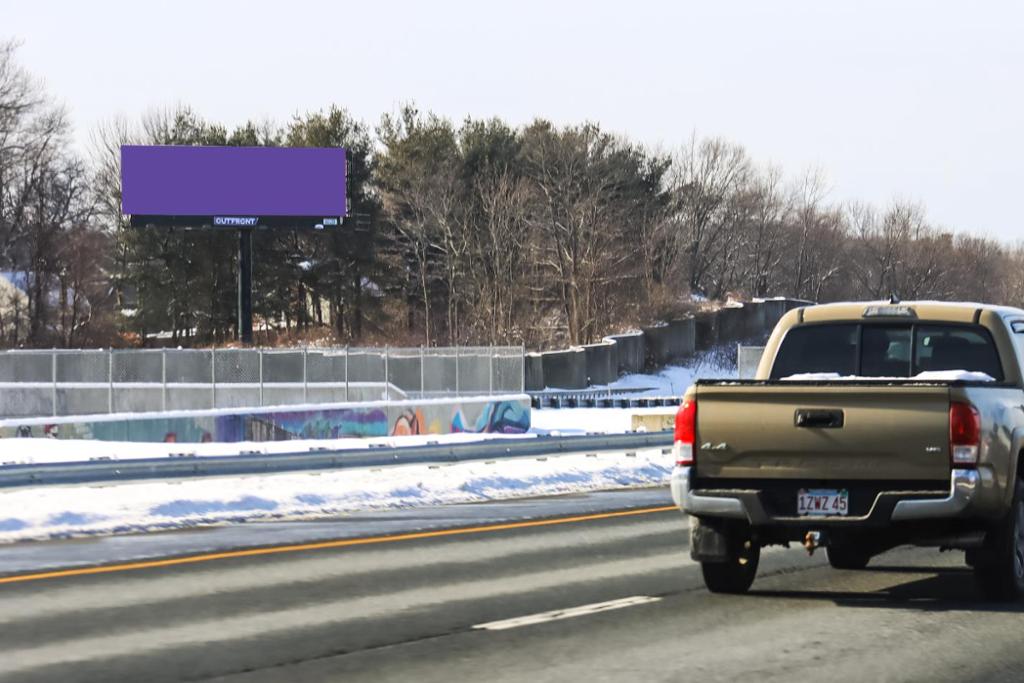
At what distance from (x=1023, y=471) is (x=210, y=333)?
7432 centimetres

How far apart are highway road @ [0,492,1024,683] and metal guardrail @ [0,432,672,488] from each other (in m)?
6.45

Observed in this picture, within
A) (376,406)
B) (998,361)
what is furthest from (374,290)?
(998,361)

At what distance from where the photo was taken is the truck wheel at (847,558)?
1323 cm

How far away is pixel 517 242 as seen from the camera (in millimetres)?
86000

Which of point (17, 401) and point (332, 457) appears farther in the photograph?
point (17, 401)

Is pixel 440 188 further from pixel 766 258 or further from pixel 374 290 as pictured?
pixel 766 258

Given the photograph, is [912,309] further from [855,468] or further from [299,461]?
[299,461]

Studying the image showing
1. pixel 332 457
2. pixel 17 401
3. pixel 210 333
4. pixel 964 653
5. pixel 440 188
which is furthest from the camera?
pixel 440 188

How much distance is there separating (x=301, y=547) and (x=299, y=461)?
8522 mm

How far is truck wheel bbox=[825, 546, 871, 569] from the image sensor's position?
13.2m

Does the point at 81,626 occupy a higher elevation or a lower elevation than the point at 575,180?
lower

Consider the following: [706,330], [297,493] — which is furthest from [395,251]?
[297,493]

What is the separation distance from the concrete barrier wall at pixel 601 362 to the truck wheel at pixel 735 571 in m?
53.2

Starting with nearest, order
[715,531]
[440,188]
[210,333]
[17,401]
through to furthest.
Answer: [715,531] < [17,401] < [210,333] < [440,188]
